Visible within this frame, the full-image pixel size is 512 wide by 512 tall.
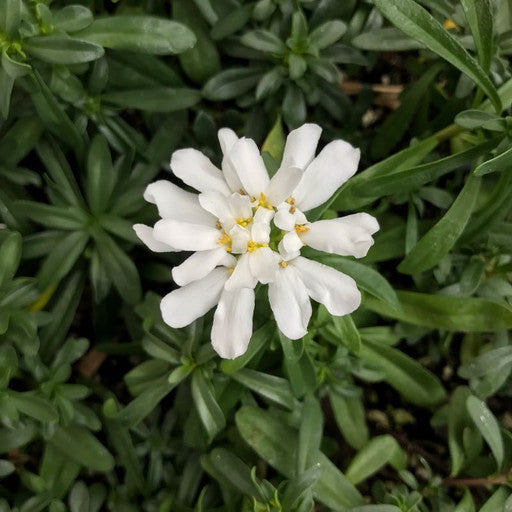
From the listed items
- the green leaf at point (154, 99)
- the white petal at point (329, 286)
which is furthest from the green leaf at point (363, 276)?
the green leaf at point (154, 99)

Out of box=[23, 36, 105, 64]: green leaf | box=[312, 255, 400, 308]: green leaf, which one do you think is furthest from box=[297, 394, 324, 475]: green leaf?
box=[23, 36, 105, 64]: green leaf

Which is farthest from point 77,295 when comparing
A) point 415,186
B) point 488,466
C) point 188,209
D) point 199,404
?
point 488,466

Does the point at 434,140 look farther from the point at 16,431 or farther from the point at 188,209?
the point at 16,431

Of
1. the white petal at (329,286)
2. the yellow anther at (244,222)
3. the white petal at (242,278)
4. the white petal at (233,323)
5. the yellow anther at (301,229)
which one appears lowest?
the white petal at (233,323)

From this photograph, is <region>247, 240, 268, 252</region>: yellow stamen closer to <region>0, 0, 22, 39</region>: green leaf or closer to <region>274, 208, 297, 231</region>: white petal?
<region>274, 208, 297, 231</region>: white petal

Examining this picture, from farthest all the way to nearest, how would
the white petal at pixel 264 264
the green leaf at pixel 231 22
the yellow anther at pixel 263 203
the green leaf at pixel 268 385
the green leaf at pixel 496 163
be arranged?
the green leaf at pixel 231 22, the green leaf at pixel 268 385, the green leaf at pixel 496 163, the yellow anther at pixel 263 203, the white petal at pixel 264 264

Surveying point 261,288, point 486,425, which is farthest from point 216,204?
point 486,425

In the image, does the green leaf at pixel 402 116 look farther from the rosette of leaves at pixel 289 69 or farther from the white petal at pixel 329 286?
the white petal at pixel 329 286
